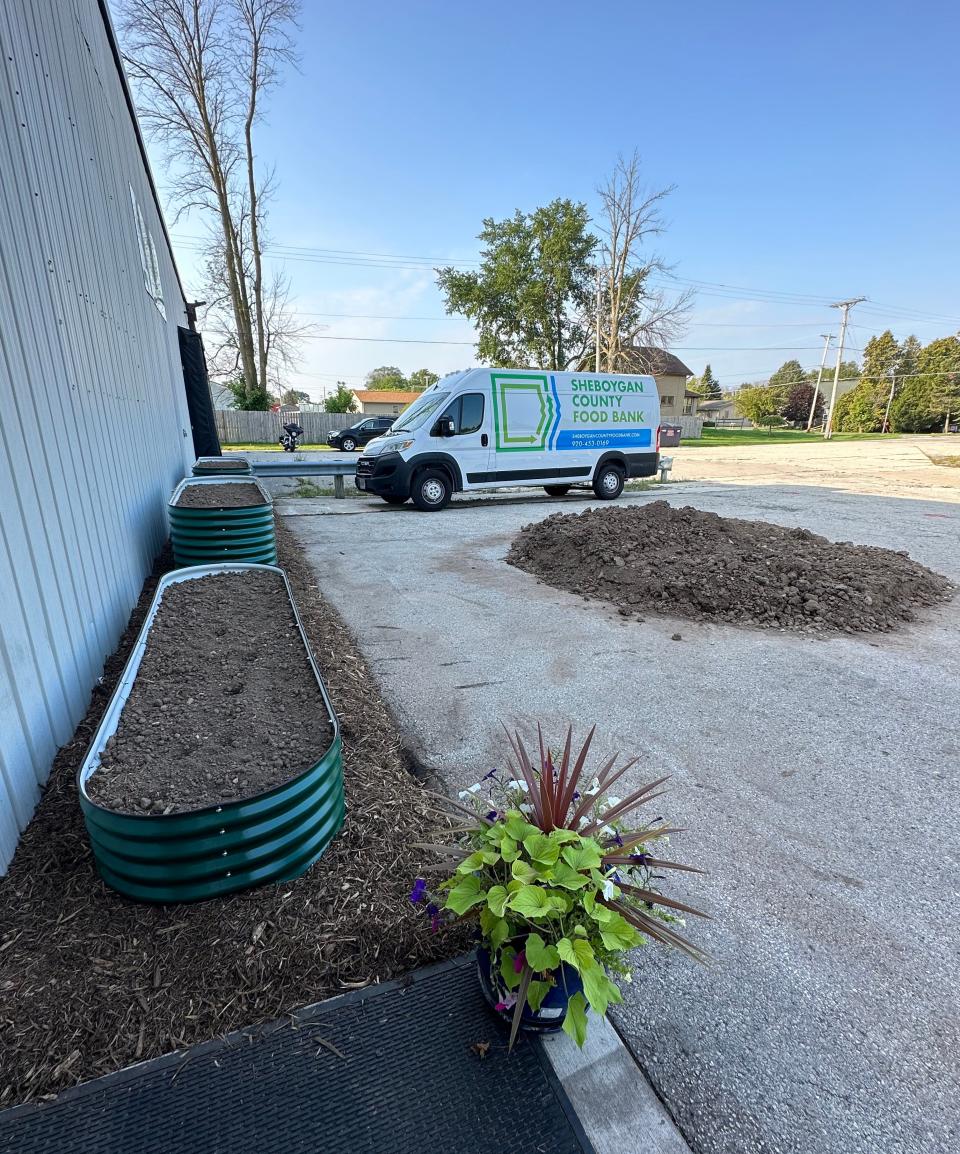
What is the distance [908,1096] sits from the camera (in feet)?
4.17

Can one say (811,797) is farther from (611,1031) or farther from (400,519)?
(400,519)

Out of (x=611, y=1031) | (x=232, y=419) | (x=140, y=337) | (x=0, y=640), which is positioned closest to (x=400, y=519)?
(x=140, y=337)

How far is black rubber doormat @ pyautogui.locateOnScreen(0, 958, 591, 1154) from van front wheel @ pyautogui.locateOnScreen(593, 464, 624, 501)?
1062 cm

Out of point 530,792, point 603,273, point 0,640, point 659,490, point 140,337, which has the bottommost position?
point 659,490

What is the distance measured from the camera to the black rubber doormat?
115 cm

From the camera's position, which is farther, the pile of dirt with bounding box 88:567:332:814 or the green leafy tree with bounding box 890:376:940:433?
the green leafy tree with bounding box 890:376:940:433

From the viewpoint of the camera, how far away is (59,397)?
8.58 ft

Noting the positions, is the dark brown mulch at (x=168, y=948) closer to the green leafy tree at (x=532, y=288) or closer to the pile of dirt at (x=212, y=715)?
the pile of dirt at (x=212, y=715)

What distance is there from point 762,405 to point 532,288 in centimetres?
5430

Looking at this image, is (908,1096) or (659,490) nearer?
(908,1096)

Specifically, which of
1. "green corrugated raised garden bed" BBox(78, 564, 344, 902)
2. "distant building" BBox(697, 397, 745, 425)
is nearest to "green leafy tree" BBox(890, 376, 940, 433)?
"distant building" BBox(697, 397, 745, 425)

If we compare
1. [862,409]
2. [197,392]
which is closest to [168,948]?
[197,392]

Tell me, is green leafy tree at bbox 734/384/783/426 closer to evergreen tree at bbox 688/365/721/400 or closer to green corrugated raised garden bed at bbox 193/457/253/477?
evergreen tree at bbox 688/365/721/400

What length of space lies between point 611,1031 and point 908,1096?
0.66 m
